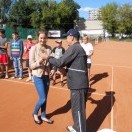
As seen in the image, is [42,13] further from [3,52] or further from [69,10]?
[3,52]

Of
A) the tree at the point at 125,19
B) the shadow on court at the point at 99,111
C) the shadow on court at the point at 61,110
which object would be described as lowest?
the shadow on court at the point at 99,111

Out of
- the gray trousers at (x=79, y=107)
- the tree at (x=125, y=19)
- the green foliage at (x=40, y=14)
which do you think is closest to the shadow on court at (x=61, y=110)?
the gray trousers at (x=79, y=107)

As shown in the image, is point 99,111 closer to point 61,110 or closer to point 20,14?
point 61,110

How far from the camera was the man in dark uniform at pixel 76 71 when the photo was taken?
607 centimetres

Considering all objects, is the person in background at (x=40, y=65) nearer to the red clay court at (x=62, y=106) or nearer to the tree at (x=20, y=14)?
the red clay court at (x=62, y=106)

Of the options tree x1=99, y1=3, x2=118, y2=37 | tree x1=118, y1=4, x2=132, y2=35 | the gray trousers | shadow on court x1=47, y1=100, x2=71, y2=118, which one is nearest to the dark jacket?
the gray trousers

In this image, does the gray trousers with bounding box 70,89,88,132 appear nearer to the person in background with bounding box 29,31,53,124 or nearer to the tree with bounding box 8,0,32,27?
the person in background with bounding box 29,31,53,124

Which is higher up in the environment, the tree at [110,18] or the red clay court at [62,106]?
the tree at [110,18]

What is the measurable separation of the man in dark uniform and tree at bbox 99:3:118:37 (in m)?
82.8

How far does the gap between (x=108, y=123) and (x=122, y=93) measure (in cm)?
330

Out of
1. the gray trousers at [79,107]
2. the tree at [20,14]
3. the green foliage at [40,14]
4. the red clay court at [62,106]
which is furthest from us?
the green foliage at [40,14]

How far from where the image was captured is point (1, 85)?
11.4m

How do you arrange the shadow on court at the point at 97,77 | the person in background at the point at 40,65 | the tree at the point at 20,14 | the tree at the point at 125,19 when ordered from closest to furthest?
the person in background at the point at 40,65 < the shadow on court at the point at 97,77 < the tree at the point at 20,14 < the tree at the point at 125,19

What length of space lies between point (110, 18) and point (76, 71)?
83.6 m
